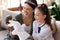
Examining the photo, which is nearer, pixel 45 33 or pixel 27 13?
pixel 45 33

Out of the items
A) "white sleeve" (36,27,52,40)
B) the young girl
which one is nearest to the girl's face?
the young girl

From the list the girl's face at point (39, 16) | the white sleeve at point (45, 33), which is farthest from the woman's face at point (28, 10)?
the white sleeve at point (45, 33)

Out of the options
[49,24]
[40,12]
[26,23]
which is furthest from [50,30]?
[26,23]

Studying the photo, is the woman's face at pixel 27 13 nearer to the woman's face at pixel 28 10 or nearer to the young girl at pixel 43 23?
the woman's face at pixel 28 10

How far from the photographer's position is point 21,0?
2.72m

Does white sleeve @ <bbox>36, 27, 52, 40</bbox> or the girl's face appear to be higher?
the girl's face

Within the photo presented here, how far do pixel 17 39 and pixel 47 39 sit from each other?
0.36m

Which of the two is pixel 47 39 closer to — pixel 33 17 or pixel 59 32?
pixel 59 32

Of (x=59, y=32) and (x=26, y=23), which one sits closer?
(x=59, y=32)

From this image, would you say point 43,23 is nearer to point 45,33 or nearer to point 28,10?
point 45,33

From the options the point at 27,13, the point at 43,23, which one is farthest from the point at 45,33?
the point at 27,13

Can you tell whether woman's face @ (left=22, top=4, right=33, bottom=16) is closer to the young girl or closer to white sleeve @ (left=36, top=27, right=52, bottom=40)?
the young girl

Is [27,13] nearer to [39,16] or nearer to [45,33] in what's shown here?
[39,16]

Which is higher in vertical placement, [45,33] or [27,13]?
[27,13]
